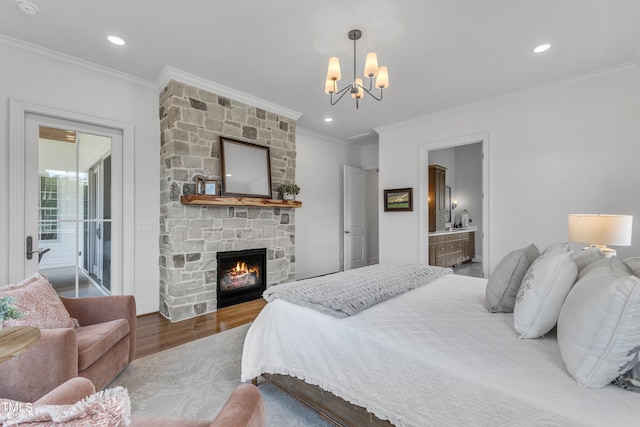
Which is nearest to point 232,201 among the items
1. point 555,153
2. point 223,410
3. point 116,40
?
point 116,40

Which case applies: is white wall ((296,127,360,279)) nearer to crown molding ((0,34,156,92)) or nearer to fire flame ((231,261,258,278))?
fire flame ((231,261,258,278))

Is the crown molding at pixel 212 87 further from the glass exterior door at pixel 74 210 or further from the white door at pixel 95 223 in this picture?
the white door at pixel 95 223

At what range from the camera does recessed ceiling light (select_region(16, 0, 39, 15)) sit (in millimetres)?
2184

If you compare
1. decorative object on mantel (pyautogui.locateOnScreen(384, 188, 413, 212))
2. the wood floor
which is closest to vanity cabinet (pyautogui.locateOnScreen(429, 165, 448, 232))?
decorative object on mantel (pyautogui.locateOnScreen(384, 188, 413, 212))

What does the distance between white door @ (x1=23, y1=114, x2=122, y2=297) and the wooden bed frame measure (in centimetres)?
267

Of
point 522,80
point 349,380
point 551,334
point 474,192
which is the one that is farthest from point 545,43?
point 474,192

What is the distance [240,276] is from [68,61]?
297 centimetres

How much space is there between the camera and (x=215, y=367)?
2268mm

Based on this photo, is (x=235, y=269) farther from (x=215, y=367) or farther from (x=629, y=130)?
(x=629, y=130)

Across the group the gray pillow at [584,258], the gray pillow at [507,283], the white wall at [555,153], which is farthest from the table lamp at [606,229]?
the gray pillow at [507,283]

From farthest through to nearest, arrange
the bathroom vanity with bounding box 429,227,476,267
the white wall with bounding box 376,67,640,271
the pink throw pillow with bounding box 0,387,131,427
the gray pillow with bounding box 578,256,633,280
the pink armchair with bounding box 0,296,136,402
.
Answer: the bathroom vanity with bounding box 429,227,476,267, the white wall with bounding box 376,67,640,271, the pink armchair with bounding box 0,296,136,402, the gray pillow with bounding box 578,256,633,280, the pink throw pillow with bounding box 0,387,131,427

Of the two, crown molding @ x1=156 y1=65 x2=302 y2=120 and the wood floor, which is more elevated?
crown molding @ x1=156 y1=65 x2=302 y2=120

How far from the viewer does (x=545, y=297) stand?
128 centimetres

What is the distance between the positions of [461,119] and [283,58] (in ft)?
8.89
